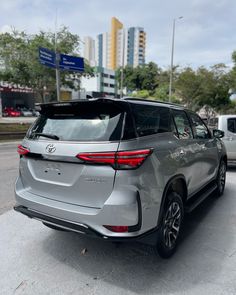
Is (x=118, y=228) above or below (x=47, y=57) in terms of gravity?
below

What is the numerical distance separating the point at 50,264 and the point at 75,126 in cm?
155

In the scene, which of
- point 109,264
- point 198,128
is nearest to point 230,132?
point 198,128

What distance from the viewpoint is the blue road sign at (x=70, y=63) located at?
1422 centimetres

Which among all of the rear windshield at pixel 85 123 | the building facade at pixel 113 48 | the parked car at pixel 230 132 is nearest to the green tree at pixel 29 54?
the parked car at pixel 230 132

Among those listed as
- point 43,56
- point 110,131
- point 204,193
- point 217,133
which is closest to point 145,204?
point 110,131

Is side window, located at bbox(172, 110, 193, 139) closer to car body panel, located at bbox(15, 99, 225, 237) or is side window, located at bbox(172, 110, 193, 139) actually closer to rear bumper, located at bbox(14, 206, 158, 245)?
car body panel, located at bbox(15, 99, 225, 237)

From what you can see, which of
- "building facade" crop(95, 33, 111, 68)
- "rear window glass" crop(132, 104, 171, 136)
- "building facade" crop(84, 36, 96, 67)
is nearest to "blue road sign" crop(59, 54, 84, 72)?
"rear window glass" crop(132, 104, 171, 136)

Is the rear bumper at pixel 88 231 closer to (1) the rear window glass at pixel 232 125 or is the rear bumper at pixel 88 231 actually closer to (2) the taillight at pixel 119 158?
(2) the taillight at pixel 119 158

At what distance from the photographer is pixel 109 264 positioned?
2.73 meters

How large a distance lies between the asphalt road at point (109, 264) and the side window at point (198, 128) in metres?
1.43

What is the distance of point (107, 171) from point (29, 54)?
1748 cm

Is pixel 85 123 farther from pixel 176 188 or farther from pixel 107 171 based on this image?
pixel 176 188

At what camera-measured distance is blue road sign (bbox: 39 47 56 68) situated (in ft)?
42.2

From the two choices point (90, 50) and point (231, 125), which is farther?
point (90, 50)
